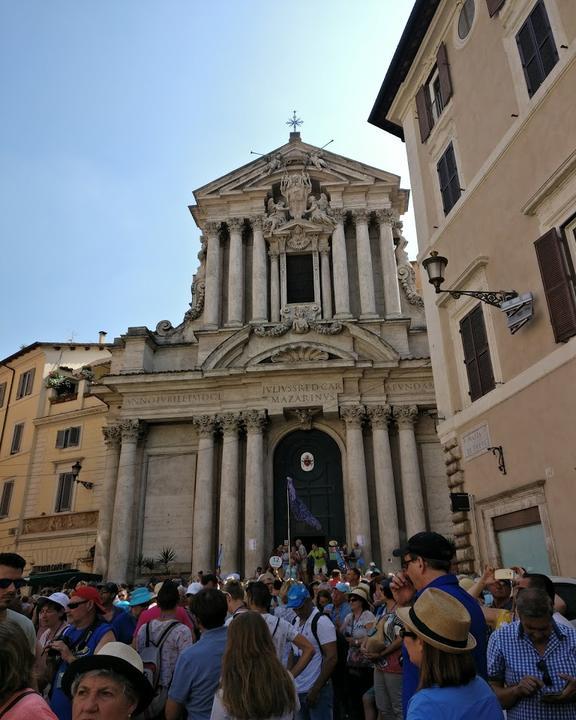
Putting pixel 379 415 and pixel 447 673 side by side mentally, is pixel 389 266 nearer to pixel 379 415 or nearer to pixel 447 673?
pixel 379 415

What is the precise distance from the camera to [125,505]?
1936cm

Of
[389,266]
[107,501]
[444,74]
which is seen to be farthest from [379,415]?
[444,74]

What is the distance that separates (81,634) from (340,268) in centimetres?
1948

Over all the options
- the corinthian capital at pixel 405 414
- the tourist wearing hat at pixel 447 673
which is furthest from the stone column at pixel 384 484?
the tourist wearing hat at pixel 447 673

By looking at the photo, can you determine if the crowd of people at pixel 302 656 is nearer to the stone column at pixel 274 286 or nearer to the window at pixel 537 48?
the window at pixel 537 48

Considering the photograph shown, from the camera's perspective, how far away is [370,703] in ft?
19.9

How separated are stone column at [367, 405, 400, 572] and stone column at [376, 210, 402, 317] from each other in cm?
442

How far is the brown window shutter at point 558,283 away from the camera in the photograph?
8.12 metres

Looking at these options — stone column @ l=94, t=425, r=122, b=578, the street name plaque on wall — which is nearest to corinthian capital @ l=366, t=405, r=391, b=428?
the street name plaque on wall

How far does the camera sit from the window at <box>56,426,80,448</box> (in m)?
26.3

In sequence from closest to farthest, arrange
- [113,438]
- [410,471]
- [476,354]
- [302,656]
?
[302,656] < [476,354] < [410,471] < [113,438]

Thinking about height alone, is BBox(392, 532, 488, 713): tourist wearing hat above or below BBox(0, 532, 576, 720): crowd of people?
above

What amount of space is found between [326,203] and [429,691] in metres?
23.3

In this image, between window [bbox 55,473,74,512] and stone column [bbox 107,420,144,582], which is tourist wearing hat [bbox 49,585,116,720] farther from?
window [bbox 55,473,74,512]
